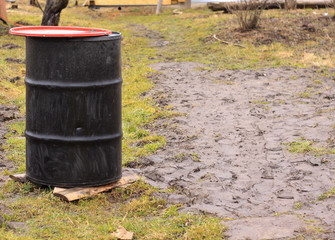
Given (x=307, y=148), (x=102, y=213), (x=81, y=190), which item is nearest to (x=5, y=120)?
(x=81, y=190)

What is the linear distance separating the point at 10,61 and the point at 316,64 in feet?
20.2

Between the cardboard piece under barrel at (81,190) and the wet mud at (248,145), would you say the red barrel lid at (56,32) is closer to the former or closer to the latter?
the cardboard piece under barrel at (81,190)

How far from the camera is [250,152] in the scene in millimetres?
5992

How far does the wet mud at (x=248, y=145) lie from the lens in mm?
4559

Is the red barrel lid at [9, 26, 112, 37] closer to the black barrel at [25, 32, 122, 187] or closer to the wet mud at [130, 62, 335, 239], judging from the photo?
the black barrel at [25, 32, 122, 187]

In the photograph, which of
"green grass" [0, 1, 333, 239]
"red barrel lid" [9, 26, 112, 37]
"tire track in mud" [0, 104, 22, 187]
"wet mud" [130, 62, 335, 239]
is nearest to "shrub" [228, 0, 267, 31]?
"green grass" [0, 1, 333, 239]

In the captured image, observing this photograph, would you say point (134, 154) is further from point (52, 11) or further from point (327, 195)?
point (52, 11)

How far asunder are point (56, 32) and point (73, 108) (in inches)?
31.1

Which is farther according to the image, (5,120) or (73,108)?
(5,120)

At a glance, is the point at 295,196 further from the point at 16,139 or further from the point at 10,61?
the point at 10,61

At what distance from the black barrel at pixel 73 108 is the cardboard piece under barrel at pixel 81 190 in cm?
5

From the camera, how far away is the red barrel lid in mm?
4371

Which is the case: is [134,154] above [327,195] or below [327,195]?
below

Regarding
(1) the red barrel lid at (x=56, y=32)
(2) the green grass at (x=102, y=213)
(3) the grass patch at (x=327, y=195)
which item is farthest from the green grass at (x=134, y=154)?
(1) the red barrel lid at (x=56, y=32)
